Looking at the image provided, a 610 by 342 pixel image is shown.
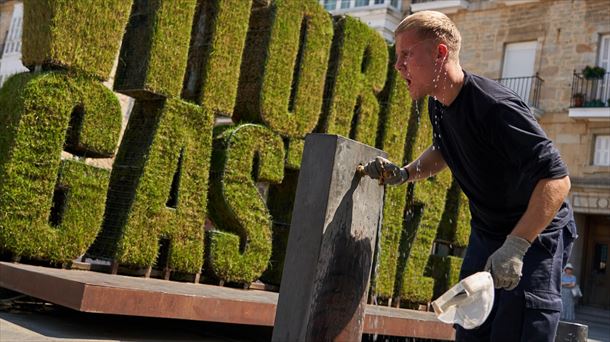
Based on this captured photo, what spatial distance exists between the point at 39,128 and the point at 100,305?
209 cm

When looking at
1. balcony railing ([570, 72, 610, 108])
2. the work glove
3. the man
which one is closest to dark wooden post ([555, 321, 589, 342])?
the man

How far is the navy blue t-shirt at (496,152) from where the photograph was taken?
2.68m

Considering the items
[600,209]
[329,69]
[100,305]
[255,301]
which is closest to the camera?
[100,305]

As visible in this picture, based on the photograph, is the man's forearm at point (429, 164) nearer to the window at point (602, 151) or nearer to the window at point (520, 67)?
the window at point (602, 151)

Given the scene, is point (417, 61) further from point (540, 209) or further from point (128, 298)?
point (128, 298)

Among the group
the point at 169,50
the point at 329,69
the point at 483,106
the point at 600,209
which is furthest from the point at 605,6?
the point at 483,106

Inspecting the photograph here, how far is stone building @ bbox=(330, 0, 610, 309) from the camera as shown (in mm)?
18703

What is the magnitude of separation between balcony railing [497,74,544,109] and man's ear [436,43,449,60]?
17544 millimetres

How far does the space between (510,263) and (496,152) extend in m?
0.50

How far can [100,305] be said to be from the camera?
5223 mm

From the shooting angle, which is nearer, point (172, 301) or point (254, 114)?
point (172, 301)

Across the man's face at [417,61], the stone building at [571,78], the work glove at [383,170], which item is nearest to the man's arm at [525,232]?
the man's face at [417,61]

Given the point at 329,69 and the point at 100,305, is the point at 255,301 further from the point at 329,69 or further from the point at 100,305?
the point at 329,69

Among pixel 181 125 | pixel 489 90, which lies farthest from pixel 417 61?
pixel 181 125
